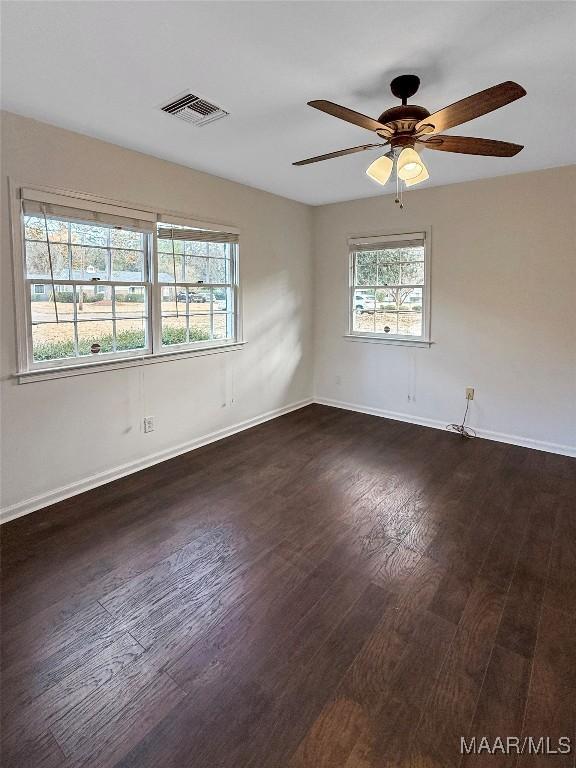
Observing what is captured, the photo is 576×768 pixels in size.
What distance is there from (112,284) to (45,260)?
0.51 m

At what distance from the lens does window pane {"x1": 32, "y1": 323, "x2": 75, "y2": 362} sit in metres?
2.90

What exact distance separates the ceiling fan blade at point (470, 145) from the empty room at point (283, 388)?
0.03 meters

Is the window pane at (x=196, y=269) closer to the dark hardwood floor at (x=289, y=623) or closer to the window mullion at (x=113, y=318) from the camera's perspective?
the window mullion at (x=113, y=318)

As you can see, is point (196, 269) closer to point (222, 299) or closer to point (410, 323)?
point (222, 299)

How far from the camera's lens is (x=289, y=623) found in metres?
1.92

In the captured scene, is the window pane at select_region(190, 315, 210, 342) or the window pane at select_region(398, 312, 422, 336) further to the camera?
the window pane at select_region(398, 312, 422, 336)

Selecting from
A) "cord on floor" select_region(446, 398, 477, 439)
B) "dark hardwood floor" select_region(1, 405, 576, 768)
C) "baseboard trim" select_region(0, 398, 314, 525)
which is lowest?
"dark hardwood floor" select_region(1, 405, 576, 768)

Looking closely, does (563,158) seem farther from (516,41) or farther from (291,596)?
(291,596)

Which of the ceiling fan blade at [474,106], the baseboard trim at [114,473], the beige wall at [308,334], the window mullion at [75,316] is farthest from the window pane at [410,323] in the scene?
the window mullion at [75,316]

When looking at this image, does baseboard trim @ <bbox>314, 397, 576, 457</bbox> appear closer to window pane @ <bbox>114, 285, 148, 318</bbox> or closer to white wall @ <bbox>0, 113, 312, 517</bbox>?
white wall @ <bbox>0, 113, 312, 517</bbox>

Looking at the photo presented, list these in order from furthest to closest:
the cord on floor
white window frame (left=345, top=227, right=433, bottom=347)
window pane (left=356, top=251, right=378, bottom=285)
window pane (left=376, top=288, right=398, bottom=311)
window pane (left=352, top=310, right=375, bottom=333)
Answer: window pane (left=352, top=310, right=375, bottom=333) < window pane (left=356, top=251, right=378, bottom=285) < window pane (left=376, top=288, right=398, bottom=311) < white window frame (left=345, top=227, right=433, bottom=347) < the cord on floor

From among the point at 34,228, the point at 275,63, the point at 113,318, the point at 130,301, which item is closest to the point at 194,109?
the point at 275,63

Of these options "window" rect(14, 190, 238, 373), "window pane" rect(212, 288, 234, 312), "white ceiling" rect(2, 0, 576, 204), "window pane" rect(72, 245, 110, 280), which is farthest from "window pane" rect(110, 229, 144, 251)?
"window pane" rect(212, 288, 234, 312)

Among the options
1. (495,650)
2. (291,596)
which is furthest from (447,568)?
(291,596)
